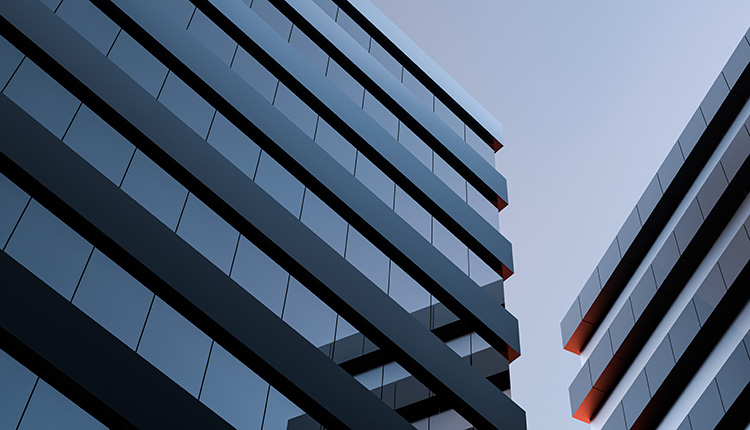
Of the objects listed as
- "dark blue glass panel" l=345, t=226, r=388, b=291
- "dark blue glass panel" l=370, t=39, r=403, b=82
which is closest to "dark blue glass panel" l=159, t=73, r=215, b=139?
"dark blue glass panel" l=345, t=226, r=388, b=291

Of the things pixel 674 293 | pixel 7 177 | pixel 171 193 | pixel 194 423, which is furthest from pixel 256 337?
pixel 674 293

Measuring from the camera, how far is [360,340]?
15.4 metres

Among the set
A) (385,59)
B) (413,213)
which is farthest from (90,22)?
(385,59)

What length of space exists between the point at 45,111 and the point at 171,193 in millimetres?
2654

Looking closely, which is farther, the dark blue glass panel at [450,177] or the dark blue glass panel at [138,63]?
the dark blue glass panel at [450,177]

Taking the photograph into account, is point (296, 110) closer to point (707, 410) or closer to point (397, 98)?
point (397, 98)

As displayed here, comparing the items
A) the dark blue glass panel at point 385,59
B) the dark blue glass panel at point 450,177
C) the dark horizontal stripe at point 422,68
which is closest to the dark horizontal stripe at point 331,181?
the dark blue glass panel at point 450,177

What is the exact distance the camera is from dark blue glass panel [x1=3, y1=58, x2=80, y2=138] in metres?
13.9

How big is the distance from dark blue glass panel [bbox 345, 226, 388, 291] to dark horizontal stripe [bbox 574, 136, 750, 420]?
15688 millimetres

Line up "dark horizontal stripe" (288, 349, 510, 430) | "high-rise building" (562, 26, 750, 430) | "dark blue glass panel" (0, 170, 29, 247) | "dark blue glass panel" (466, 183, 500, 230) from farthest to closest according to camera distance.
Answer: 1. "high-rise building" (562, 26, 750, 430)
2. "dark blue glass panel" (466, 183, 500, 230)
3. "dark horizontal stripe" (288, 349, 510, 430)
4. "dark blue glass panel" (0, 170, 29, 247)

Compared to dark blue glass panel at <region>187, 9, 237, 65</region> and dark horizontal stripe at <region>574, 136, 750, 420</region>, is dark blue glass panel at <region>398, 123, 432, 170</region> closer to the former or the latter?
dark blue glass panel at <region>187, 9, 237, 65</region>

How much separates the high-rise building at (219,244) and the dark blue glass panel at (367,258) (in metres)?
0.06

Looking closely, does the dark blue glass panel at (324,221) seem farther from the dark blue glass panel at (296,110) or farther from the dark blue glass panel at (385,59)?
the dark blue glass panel at (385,59)

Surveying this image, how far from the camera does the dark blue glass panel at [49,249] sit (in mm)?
12023
